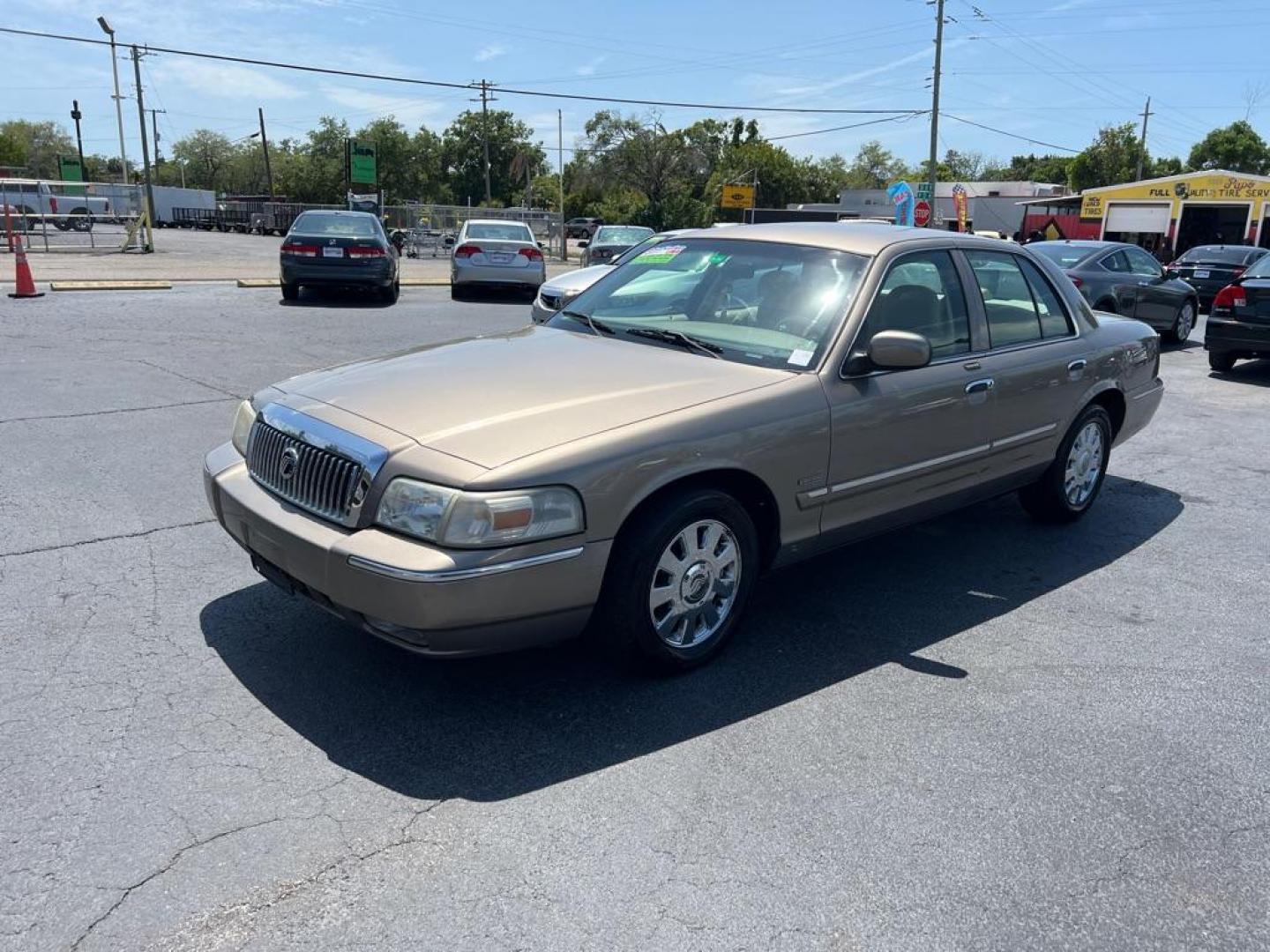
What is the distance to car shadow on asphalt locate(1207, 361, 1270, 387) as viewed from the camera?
1172 centimetres

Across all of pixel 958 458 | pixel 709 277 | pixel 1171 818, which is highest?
pixel 709 277

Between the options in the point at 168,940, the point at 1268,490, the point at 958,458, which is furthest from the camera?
the point at 1268,490

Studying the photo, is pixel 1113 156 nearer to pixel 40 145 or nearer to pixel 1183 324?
pixel 1183 324

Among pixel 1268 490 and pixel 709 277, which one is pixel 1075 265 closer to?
pixel 1268 490

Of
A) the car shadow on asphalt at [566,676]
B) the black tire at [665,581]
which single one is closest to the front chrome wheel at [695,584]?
the black tire at [665,581]

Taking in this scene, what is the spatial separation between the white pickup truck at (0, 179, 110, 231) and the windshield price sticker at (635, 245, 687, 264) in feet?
103

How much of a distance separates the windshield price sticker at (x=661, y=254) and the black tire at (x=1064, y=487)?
245 centimetres

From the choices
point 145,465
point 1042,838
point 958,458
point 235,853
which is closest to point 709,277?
point 958,458

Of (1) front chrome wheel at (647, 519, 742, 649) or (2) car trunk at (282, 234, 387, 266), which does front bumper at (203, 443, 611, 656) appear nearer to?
(1) front chrome wheel at (647, 519, 742, 649)

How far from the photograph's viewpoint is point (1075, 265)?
13.6 m

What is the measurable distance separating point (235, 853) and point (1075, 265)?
1363 cm

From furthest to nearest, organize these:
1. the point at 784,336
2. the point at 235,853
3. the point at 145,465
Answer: the point at 145,465
the point at 784,336
the point at 235,853

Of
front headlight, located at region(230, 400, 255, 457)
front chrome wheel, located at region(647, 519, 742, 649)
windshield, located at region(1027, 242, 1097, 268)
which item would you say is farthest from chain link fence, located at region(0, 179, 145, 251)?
front chrome wheel, located at region(647, 519, 742, 649)

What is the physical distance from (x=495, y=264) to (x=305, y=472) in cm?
1511
